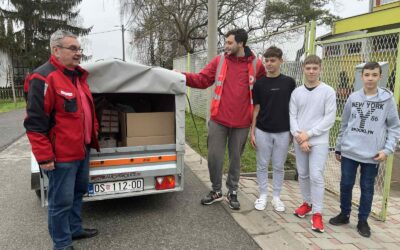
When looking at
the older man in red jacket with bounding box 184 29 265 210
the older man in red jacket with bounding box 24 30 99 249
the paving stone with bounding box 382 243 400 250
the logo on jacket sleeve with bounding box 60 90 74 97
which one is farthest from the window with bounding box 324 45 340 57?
the logo on jacket sleeve with bounding box 60 90 74 97

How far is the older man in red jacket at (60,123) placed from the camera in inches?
111

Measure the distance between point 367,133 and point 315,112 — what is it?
566mm

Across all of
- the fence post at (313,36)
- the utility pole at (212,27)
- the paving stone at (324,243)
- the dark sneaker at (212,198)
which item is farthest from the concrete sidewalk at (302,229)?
the utility pole at (212,27)

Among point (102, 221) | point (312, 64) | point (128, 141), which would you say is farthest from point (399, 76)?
point (102, 221)

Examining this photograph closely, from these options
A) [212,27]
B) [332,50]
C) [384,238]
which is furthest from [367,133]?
[212,27]

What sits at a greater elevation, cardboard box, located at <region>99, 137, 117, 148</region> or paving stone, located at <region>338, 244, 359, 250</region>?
cardboard box, located at <region>99, 137, 117, 148</region>

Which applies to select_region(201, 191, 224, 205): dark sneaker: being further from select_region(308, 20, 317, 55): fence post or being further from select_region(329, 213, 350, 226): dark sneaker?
select_region(308, 20, 317, 55): fence post

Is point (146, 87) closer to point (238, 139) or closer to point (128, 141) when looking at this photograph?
point (128, 141)

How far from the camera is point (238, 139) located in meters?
4.38

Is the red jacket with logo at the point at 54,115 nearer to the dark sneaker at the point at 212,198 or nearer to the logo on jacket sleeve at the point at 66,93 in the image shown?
the logo on jacket sleeve at the point at 66,93

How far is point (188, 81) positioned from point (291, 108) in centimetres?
132

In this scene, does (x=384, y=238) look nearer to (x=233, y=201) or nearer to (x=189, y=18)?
(x=233, y=201)

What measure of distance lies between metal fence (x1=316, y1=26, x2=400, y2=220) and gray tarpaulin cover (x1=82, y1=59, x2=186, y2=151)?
2.36 metres

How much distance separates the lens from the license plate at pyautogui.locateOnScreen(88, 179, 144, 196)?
12.8ft
